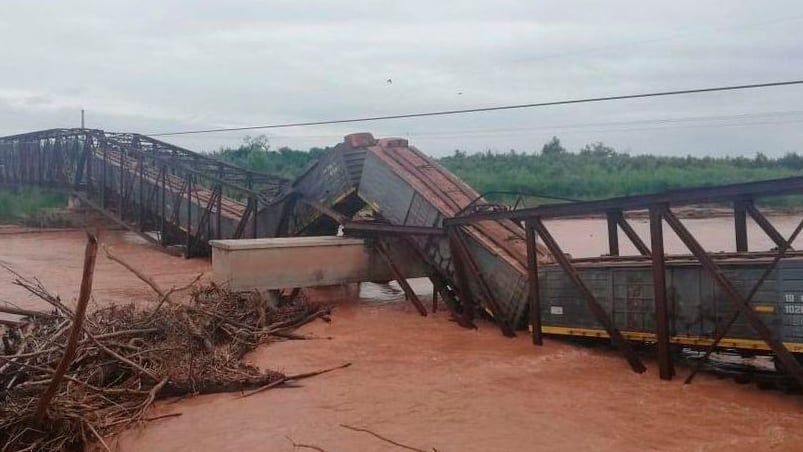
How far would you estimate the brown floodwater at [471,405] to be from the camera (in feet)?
26.0

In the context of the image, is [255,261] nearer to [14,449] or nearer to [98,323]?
[98,323]

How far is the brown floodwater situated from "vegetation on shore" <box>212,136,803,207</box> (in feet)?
128

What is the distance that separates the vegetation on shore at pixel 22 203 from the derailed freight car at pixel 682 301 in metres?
32.8

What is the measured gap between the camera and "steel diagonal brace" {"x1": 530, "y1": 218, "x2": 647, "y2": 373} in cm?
1059

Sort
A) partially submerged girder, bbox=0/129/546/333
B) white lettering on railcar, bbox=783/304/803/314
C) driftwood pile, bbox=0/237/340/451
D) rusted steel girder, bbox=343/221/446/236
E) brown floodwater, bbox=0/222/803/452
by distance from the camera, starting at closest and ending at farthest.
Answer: brown floodwater, bbox=0/222/803/452 < driftwood pile, bbox=0/237/340/451 < white lettering on railcar, bbox=783/304/803/314 < partially submerged girder, bbox=0/129/546/333 < rusted steel girder, bbox=343/221/446/236

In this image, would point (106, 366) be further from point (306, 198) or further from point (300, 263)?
point (306, 198)

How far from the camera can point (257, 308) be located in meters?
14.1

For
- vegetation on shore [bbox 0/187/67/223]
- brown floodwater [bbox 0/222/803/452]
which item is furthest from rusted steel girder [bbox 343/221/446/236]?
vegetation on shore [bbox 0/187/67/223]

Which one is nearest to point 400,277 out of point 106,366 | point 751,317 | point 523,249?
point 523,249

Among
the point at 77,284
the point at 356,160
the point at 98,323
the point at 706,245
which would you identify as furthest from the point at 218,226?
the point at 706,245

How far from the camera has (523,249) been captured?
13.9m

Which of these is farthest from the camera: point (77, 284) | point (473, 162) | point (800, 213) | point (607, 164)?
point (473, 162)

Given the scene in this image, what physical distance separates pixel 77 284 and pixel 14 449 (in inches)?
505

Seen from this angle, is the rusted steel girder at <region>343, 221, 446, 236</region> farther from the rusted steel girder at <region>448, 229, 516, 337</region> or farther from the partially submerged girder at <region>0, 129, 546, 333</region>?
the rusted steel girder at <region>448, 229, 516, 337</region>
